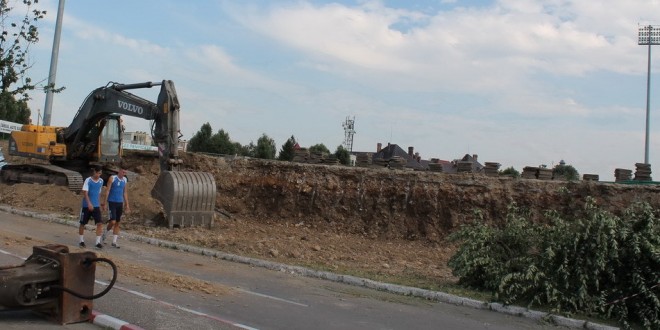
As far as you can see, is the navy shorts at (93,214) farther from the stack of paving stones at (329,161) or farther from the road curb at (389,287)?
the stack of paving stones at (329,161)

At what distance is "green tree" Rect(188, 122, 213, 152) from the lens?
2926 inches

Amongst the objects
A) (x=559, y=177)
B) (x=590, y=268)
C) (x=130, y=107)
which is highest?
(x=130, y=107)

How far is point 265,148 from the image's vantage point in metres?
76.3

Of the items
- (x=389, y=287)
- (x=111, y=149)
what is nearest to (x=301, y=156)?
(x=111, y=149)

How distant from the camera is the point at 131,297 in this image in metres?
8.53

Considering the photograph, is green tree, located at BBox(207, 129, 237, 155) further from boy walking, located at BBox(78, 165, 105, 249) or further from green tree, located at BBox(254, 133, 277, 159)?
boy walking, located at BBox(78, 165, 105, 249)

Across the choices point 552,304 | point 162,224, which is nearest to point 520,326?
point 552,304

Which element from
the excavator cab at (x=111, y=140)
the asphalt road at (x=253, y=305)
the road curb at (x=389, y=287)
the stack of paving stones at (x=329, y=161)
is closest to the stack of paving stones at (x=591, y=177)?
the stack of paving stones at (x=329, y=161)

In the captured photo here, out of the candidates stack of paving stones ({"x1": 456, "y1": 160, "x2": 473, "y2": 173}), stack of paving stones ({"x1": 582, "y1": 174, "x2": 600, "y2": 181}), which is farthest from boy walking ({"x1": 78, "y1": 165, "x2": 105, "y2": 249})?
stack of paving stones ({"x1": 582, "y1": 174, "x2": 600, "y2": 181})

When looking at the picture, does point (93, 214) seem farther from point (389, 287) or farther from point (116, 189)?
point (389, 287)

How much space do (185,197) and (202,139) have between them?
59.0m

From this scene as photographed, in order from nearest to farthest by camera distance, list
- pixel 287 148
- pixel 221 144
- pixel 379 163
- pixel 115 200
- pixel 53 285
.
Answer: pixel 53 285, pixel 115 200, pixel 379 163, pixel 287 148, pixel 221 144

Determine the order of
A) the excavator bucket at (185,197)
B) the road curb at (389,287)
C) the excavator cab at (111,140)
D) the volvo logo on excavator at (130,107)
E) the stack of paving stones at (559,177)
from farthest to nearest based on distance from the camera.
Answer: the excavator cab at (111,140), the stack of paving stones at (559,177), the volvo logo on excavator at (130,107), the excavator bucket at (185,197), the road curb at (389,287)

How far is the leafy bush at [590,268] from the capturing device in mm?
9719
